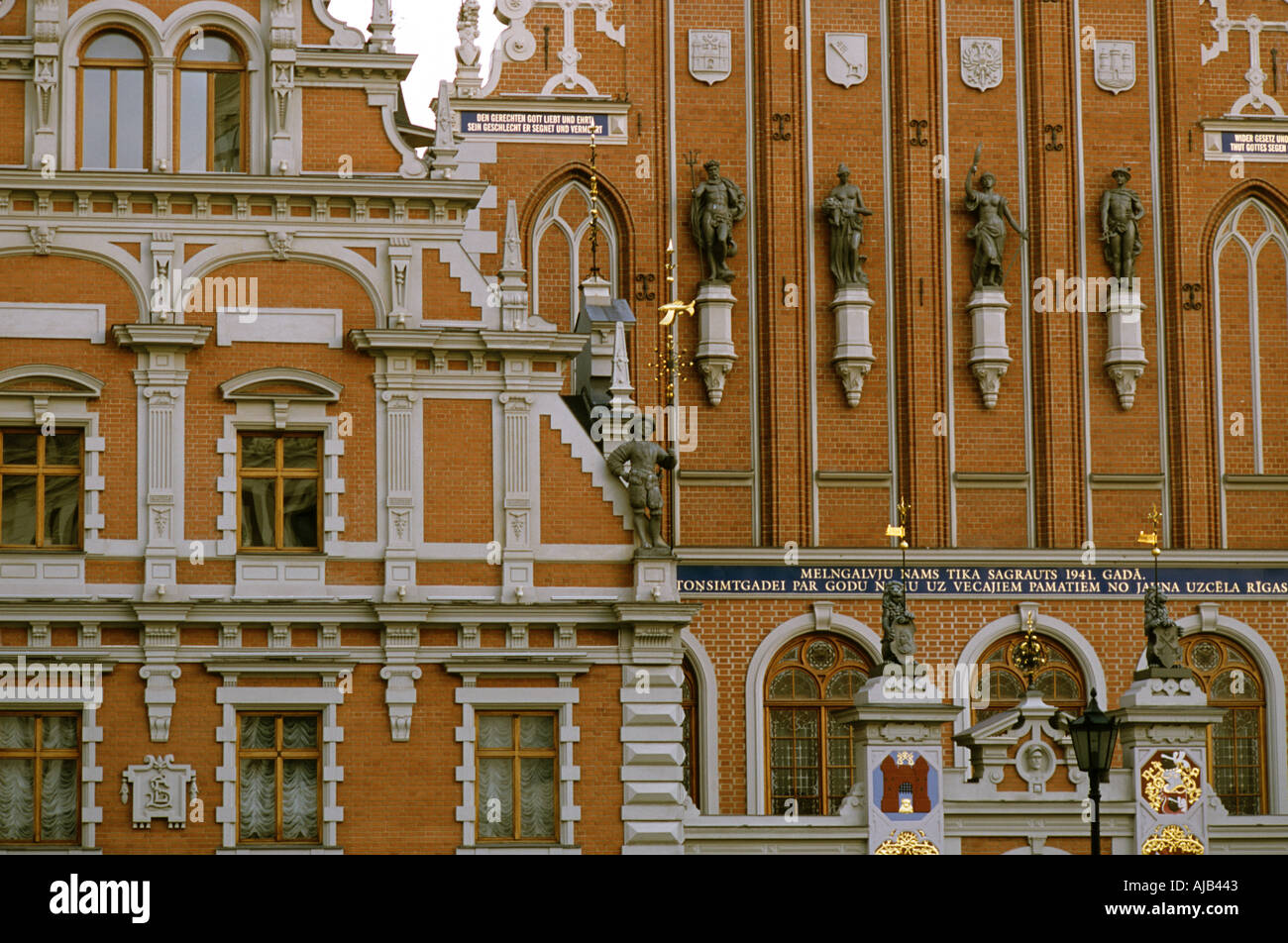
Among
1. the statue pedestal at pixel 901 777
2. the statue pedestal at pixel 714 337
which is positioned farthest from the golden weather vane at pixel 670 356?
the statue pedestal at pixel 901 777

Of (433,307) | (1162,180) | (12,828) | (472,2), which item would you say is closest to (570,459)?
(433,307)

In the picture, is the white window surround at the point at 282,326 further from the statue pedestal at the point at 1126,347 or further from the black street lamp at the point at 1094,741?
the statue pedestal at the point at 1126,347

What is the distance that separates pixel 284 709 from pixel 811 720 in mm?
9867

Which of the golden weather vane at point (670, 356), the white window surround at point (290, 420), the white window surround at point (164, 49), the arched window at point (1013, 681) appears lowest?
the arched window at point (1013, 681)

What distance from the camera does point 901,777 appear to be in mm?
25953

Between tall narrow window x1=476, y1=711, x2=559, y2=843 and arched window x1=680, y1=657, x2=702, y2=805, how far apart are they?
674 centimetres

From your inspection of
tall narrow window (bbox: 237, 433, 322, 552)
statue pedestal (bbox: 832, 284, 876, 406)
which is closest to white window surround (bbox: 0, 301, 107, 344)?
tall narrow window (bbox: 237, 433, 322, 552)

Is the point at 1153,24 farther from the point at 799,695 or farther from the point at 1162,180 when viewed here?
the point at 799,695

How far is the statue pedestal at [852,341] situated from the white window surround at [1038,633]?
3775 millimetres

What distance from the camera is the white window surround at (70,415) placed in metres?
26.5

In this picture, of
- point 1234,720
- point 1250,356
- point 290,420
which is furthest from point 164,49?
point 1234,720

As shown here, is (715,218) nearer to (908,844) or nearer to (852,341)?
(852,341)

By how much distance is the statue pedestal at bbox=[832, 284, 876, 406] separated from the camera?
34500mm

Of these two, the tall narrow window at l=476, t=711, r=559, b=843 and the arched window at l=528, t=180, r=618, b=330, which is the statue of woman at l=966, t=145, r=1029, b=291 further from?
the tall narrow window at l=476, t=711, r=559, b=843
